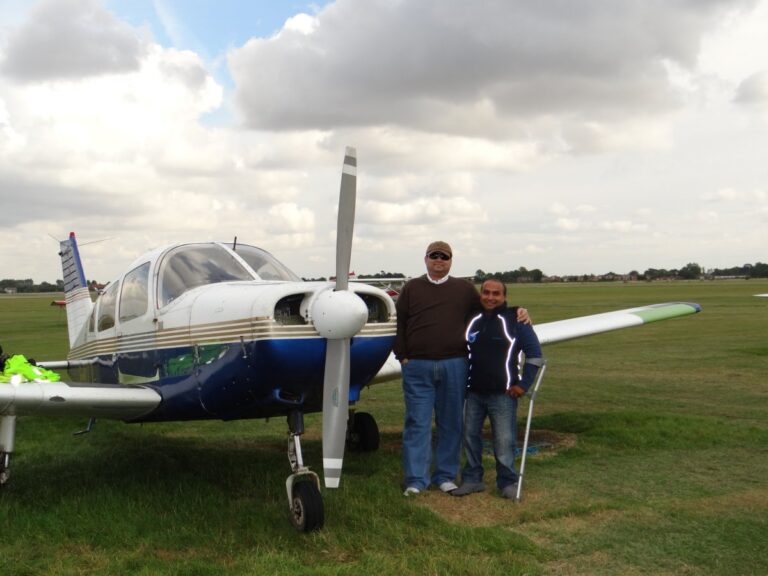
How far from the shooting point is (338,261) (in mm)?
5082

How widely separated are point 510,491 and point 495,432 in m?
0.51

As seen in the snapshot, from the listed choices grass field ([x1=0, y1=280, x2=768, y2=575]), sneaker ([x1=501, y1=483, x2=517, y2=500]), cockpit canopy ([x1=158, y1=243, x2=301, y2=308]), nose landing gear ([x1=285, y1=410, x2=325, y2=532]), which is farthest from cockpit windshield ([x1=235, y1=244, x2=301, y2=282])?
sneaker ([x1=501, y1=483, x2=517, y2=500])

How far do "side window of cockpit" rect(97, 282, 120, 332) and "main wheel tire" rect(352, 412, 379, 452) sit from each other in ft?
9.19

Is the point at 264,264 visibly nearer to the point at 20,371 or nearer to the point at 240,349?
the point at 240,349

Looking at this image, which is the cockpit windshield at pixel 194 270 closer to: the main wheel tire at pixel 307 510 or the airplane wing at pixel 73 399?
the airplane wing at pixel 73 399

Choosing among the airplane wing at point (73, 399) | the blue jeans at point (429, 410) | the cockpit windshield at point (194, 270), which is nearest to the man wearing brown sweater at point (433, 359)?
the blue jeans at point (429, 410)

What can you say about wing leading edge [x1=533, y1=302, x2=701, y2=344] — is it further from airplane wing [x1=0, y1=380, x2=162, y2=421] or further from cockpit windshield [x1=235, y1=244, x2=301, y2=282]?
airplane wing [x1=0, y1=380, x2=162, y2=421]

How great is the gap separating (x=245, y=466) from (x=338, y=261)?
2894 millimetres

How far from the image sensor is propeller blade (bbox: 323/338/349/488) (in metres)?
4.94

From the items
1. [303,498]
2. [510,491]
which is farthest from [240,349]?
[510,491]

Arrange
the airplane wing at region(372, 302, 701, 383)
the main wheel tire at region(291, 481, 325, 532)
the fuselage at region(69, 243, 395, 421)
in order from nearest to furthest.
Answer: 1. the main wheel tire at region(291, 481, 325, 532)
2. the fuselage at region(69, 243, 395, 421)
3. the airplane wing at region(372, 302, 701, 383)

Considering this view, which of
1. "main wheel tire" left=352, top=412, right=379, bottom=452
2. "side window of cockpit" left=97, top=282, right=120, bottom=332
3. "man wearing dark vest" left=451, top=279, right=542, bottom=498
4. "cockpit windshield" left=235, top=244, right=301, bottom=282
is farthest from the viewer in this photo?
"main wheel tire" left=352, top=412, right=379, bottom=452

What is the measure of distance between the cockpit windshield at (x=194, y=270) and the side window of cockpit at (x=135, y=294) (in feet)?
1.01

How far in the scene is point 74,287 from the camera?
411 inches
